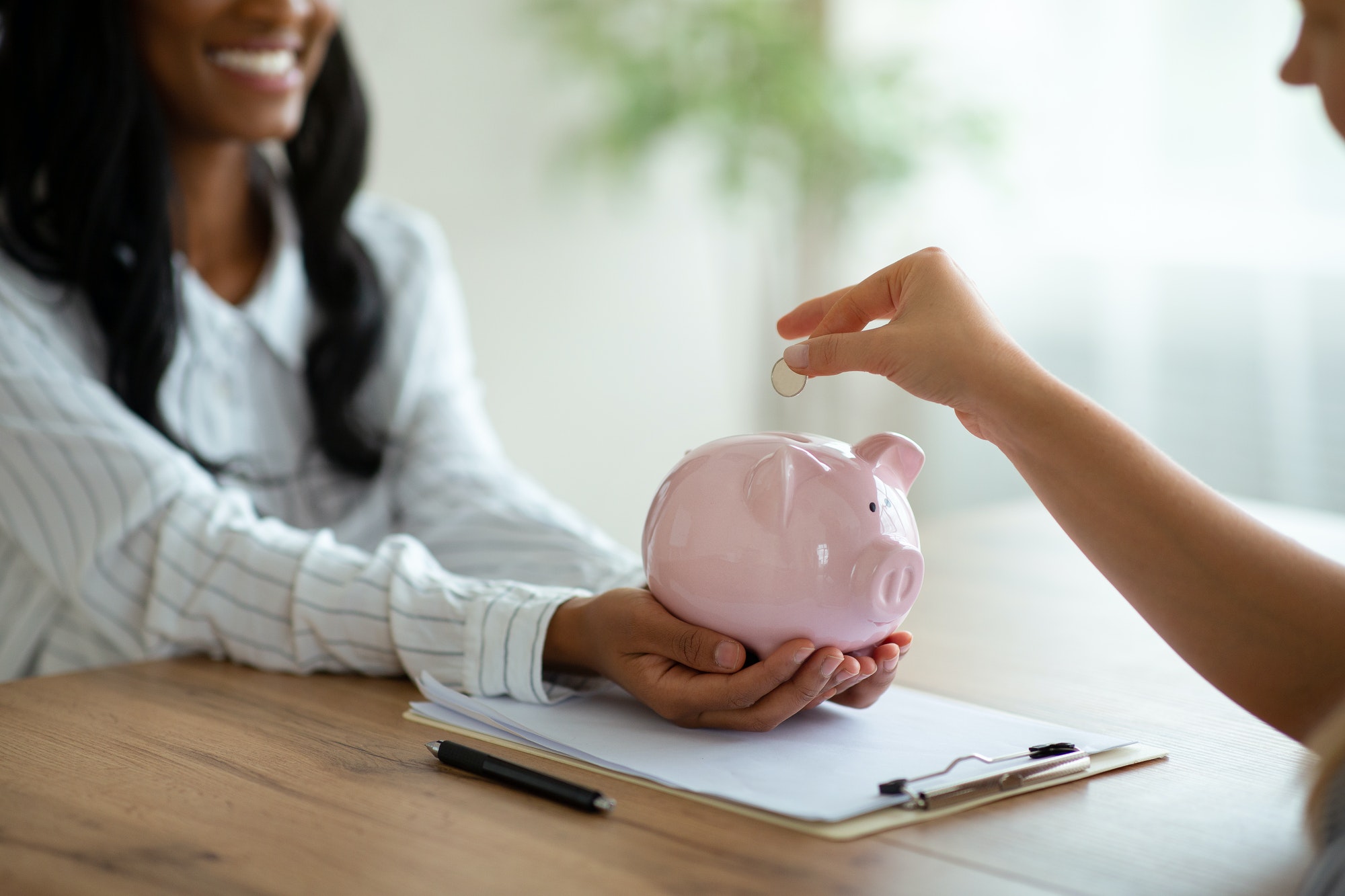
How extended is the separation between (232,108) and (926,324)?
0.90 meters

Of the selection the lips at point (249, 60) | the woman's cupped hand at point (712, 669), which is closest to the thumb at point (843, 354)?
the woman's cupped hand at point (712, 669)

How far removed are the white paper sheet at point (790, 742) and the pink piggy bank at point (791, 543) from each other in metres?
0.06

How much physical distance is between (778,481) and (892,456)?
9 centimetres

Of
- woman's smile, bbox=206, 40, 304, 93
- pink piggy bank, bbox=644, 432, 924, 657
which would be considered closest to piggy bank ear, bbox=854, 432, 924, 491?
pink piggy bank, bbox=644, 432, 924, 657

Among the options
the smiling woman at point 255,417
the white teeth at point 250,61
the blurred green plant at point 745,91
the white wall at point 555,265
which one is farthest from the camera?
the blurred green plant at point 745,91

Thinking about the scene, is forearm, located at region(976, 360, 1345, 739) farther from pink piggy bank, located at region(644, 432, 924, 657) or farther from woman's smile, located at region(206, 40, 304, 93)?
woman's smile, located at region(206, 40, 304, 93)

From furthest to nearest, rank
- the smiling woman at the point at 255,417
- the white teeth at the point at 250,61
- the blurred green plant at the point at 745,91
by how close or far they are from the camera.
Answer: the blurred green plant at the point at 745,91, the white teeth at the point at 250,61, the smiling woman at the point at 255,417

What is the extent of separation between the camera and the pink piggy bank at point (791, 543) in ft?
2.20

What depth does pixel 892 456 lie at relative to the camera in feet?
2.36

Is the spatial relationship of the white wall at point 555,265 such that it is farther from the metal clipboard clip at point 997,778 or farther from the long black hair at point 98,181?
the metal clipboard clip at point 997,778

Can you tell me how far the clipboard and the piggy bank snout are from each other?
9 cm

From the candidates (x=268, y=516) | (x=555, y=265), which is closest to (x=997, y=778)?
(x=268, y=516)

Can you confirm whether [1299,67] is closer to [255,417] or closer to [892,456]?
[892,456]

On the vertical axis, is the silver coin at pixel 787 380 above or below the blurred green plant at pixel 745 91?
below
